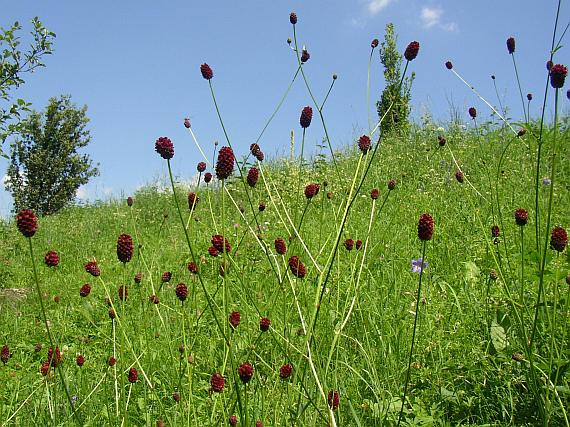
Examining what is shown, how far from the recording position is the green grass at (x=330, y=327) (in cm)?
144

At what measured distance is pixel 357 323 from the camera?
2078 mm

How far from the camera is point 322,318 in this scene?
212cm

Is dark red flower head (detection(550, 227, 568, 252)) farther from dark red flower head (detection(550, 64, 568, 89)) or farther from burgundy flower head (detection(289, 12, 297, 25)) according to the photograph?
burgundy flower head (detection(289, 12, 297, 25))

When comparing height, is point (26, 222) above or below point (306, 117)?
below

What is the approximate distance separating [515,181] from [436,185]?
66cm

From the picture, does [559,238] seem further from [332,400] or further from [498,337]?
[332,400]

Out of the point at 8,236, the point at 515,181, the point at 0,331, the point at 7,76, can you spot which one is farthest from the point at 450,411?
the point at 8,236

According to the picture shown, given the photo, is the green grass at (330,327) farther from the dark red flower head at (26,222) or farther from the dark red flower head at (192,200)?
the dark red flower head at (26,222)

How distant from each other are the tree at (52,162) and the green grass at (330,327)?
11077mm

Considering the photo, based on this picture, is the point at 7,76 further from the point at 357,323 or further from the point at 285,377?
the point at 285,377

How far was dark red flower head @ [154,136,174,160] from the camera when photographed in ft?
3.64

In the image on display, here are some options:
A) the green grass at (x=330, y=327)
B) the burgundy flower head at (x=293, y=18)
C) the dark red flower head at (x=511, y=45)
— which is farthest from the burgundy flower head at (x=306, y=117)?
the dark red flower head at (x=511, y=45)

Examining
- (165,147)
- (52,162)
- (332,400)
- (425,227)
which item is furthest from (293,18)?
(52,162)

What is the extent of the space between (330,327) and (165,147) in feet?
3.70
